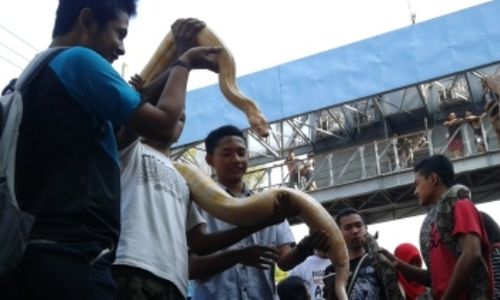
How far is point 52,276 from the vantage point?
1.88m

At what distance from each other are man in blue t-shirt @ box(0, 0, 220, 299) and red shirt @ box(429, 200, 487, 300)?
2.31 m

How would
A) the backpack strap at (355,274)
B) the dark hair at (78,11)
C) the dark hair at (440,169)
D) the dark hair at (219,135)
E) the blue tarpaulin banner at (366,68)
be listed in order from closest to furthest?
the dark hair at (78,11), the dark hair at (219,135), the dark hair at (440,169), the backpack strap at (355,274), the blue tarpaulin banner at (366,68)

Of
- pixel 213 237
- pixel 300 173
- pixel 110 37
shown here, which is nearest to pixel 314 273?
pixel 213 237

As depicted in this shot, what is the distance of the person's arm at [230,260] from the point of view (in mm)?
3186

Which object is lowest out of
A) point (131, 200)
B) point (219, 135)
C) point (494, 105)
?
point (131, 200)

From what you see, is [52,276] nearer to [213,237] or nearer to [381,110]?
[213,237]

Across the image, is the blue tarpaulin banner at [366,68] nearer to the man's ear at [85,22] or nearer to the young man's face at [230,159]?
the young man's face at [230,159]

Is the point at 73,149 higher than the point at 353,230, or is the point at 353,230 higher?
the point at 353,230

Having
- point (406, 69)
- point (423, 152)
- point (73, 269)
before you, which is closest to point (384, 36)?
point (406, 69)

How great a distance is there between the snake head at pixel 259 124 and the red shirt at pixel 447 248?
5.32ft

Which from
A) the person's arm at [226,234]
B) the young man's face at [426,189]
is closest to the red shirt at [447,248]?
the young man's face at [426,189]

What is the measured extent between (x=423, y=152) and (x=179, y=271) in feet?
42.8

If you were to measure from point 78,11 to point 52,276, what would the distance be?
0.99m

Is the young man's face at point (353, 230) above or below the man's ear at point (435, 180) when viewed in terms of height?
below
